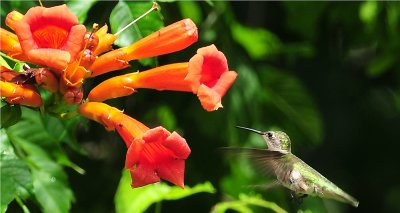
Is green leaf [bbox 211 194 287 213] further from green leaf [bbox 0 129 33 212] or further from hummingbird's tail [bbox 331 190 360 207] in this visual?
green leaf [bbox 0 129 33 212]

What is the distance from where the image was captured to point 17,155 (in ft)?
12.1

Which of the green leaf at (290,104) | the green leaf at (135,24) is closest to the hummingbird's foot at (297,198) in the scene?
the green leaf at (135,24)

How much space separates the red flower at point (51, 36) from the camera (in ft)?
9.23

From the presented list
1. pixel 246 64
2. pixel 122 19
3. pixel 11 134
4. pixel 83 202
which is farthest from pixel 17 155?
pixel 246 64

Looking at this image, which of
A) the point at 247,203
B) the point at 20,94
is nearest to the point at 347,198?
the point at 247,203

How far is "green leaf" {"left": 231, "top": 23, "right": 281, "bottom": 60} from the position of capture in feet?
19.8

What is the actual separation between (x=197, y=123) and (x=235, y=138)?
0.27 meters

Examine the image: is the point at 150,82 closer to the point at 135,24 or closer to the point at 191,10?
the point at 135,24

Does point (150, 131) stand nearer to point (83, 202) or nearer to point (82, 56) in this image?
point (82, 56)

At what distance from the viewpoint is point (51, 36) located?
2945 millimetres

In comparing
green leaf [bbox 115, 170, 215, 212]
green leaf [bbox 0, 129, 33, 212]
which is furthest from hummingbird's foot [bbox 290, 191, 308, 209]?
green leaf [bbox 0, 129, 33, 212]

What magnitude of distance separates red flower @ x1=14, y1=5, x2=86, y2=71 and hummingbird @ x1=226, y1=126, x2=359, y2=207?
43.0 inches

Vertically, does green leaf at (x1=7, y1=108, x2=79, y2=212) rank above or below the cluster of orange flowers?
below

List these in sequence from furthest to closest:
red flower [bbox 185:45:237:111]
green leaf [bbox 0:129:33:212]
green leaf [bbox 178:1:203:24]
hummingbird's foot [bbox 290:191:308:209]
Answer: green leaf [bbox 178:1:203:24]
hummingbird's foot [bbox 290:191:308:209]
green leaf [bbox 0:129:33:212]
red flower [bbox 185:45:237:111]
